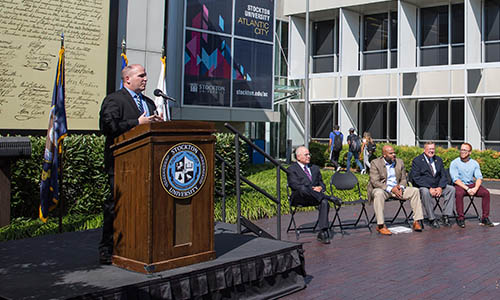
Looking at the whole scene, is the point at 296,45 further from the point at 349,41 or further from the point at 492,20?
the point at 492,20

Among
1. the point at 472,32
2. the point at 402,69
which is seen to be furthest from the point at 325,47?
the point at 472,32

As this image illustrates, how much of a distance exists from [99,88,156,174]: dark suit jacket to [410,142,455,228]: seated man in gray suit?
274 inches

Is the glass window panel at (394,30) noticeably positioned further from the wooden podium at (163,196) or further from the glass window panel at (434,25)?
the wooden podium at (163,196)

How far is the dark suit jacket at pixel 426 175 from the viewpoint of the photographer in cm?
1066

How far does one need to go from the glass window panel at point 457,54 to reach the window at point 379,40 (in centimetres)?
292

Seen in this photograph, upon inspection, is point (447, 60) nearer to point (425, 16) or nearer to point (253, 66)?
point (425, 16)

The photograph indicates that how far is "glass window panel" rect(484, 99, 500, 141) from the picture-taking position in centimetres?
2522

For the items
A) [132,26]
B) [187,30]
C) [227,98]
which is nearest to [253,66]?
[227,98]

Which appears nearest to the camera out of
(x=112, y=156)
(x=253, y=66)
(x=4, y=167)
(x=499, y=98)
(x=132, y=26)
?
(x=112, y=156)

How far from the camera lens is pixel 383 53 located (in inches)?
1132

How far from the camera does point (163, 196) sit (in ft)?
15.9

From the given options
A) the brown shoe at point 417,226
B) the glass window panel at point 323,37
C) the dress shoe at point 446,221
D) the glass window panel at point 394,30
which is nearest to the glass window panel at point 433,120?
the glass window panel at point 394,30

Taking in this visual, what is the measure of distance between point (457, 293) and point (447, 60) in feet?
73.8

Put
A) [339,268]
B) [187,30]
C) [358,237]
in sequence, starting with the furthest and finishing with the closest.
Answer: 1. [187,30]
2. [358,237]
3. [339,268]
